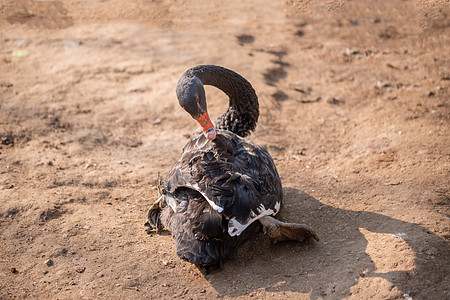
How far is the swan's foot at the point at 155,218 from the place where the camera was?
13.8 feet

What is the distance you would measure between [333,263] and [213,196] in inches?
47.6

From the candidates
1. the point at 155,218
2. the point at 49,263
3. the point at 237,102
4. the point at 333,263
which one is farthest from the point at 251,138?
the point at 49,263

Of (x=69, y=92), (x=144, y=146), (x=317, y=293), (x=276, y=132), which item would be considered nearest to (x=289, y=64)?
(x=276, y=132)

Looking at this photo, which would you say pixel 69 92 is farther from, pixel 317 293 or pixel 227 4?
pixel 317 293

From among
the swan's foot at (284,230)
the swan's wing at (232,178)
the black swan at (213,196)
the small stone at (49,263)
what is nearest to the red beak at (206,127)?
the black swan at (213,196)

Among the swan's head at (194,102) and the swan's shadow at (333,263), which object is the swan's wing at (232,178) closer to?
the swan's head at (194,102)

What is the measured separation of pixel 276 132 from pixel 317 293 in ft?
10.4

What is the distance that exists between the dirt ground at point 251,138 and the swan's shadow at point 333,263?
15 mm

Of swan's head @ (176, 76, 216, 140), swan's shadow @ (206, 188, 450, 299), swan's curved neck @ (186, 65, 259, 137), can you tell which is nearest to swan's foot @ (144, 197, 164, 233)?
swan's shadow @ (206, 188, 450, 299)

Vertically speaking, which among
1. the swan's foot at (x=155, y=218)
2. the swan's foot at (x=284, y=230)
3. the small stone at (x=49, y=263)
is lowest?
the small stone at (x=49, y=263)

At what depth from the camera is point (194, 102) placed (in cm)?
372

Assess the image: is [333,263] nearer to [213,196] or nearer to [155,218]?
[213,196]

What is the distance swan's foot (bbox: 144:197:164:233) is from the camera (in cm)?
421

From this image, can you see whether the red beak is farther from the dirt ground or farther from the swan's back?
the dirt ground
